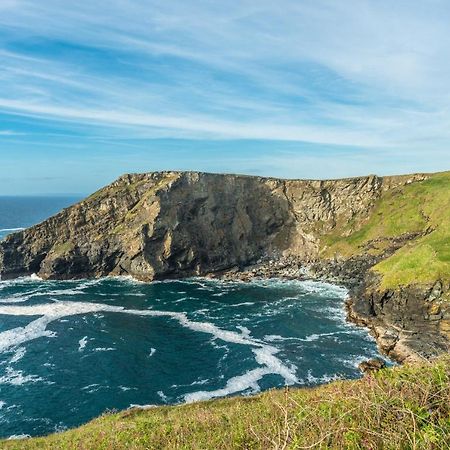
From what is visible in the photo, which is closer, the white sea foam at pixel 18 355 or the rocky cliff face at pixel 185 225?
the white sea foam at pixel 18 355

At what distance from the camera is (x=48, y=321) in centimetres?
7938

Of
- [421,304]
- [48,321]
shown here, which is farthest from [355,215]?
[48,321]

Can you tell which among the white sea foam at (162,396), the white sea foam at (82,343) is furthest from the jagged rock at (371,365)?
the white sea foam at (82,343)

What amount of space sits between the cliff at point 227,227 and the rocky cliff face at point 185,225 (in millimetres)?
299

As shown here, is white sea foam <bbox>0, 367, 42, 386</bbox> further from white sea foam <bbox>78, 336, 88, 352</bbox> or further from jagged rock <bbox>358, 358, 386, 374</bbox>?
jagged rock <bbox>358, 358, 386, 374</bbox>

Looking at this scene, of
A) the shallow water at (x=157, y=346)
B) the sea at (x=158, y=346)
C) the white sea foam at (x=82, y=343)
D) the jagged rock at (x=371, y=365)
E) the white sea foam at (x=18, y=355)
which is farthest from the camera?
the white sea foam at (x=82, y=343)

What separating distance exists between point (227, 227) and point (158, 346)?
66.4 m

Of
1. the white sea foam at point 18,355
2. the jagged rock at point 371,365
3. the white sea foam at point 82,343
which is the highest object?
the jagged rock at point 371,365

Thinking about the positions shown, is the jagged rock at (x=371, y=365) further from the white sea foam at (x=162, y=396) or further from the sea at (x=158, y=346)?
the white sea foam at (x=162, y=396)

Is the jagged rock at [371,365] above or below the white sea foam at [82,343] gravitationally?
above

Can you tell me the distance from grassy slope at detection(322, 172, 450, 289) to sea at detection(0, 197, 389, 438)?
58.7 ft

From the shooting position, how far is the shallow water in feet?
164

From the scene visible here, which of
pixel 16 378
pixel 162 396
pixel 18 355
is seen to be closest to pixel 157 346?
pixel 162 396

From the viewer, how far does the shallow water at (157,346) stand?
50.0m
